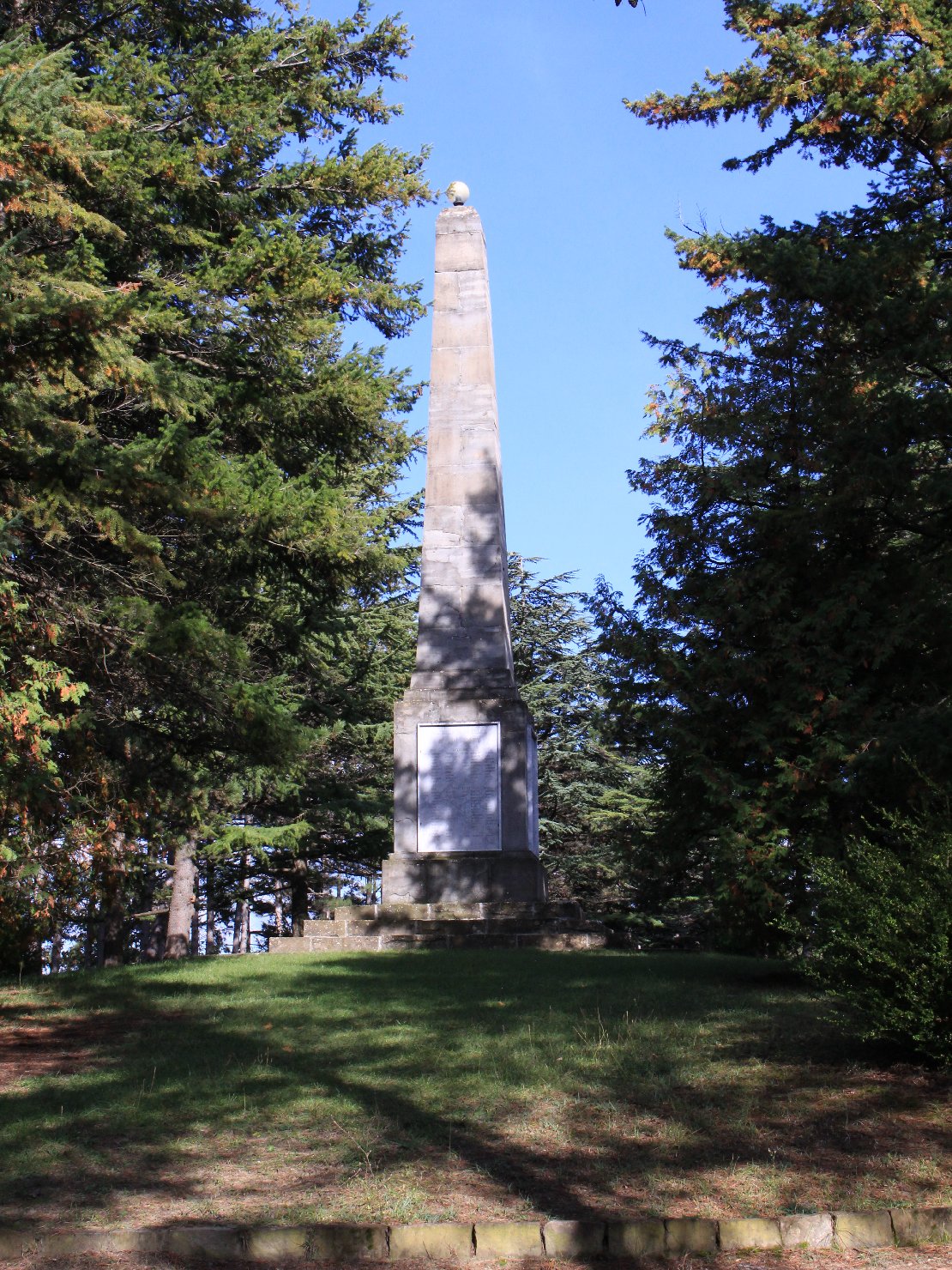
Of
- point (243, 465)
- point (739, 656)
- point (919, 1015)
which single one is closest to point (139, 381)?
point (243, 465)

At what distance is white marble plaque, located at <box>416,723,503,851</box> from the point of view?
1483cm

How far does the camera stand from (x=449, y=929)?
14.1 meters

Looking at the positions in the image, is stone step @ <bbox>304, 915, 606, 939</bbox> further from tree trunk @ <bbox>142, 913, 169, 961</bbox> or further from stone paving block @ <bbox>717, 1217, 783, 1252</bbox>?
tree trunk @ <bbox>142, 913, 169, 961</bbox>

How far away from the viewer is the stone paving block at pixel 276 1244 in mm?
4285

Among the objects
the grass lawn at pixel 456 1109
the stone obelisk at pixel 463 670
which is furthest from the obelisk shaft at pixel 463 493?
the grass lawn at pixel 456 1109

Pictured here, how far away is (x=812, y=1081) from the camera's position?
21.1ft

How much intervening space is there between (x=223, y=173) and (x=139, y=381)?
20.7 ft

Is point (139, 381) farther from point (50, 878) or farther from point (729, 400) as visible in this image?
point (729, 400)

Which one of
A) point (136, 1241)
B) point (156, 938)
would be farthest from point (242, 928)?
point (136, 1241)

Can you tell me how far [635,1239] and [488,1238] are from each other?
50 centimetres

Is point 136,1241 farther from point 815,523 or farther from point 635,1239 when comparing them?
point 815,523

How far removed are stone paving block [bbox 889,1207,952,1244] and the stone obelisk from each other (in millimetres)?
10213

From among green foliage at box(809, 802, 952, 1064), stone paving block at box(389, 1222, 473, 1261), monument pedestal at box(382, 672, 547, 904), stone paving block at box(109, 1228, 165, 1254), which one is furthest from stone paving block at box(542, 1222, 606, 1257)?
monument pedestal at box(382, 672, 547, 904)

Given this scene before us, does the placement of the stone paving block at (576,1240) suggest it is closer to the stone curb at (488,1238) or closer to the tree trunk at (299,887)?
the stone curb at (488,1238)
